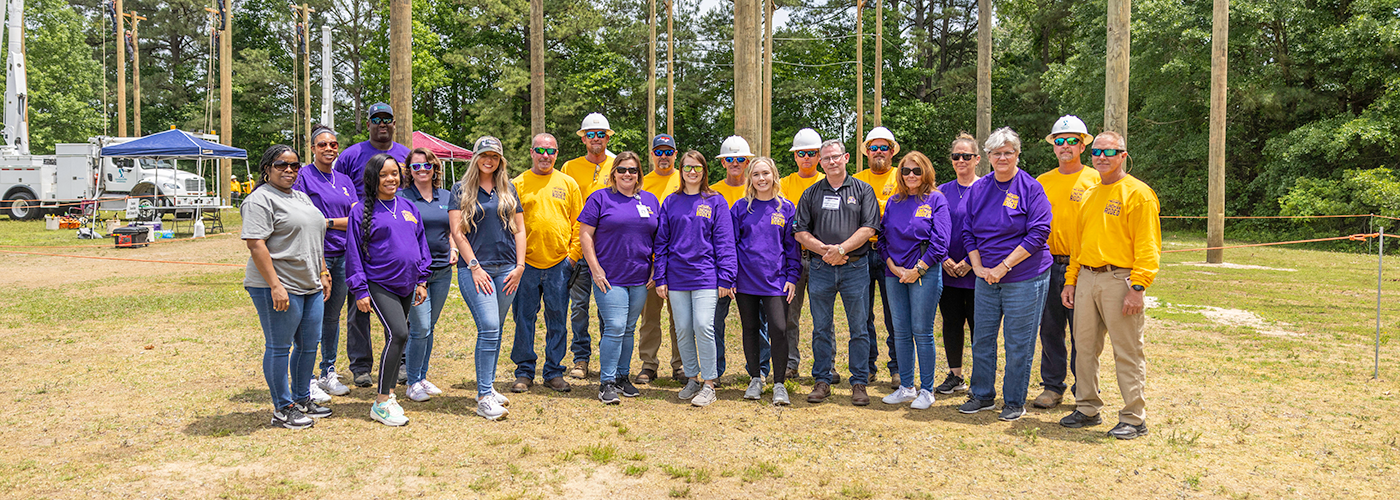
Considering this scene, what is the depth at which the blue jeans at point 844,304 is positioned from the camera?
607 cm

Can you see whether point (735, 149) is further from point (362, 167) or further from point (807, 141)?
point (362, 167)

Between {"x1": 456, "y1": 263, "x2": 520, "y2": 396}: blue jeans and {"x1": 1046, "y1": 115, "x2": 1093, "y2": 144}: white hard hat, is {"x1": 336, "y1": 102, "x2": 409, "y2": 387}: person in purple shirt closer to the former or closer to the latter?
{"x1": 456, "y1": 263, "x2": 520, "y2": 396}: blue jeans

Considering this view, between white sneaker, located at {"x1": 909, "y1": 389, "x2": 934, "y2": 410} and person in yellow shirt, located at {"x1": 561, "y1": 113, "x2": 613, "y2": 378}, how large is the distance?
236cm

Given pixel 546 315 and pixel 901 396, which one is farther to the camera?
pixel 546 315

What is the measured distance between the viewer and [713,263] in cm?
609

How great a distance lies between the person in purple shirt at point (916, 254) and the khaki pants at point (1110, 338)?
0.90 metres

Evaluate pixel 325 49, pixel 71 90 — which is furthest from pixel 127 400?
pixel 71 90

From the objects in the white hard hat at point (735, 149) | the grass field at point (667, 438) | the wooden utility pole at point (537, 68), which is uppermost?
the wooden utility pole at point (537, 68)

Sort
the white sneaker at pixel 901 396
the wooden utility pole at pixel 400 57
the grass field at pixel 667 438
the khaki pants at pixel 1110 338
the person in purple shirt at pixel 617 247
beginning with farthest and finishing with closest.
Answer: the wooden utility pole at pixel 400 57 < the white sneaker at pixel 901 396 < the person in purple shirt at pixel 617 247 < the khaki pants at pixel 1110 338 < the grass field at pixel 667 438

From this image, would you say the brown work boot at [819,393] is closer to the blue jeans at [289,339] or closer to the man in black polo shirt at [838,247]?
the man in black polo shirt at [838,247]

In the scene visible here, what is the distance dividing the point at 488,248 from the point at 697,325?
149 cm

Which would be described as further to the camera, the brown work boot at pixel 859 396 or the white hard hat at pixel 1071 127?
the brown work boot at pixel 859 396

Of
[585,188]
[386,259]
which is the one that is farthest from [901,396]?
[386,259]

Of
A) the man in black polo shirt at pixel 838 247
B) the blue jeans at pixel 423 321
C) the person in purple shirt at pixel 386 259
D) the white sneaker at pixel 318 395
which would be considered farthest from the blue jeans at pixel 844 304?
the white sneaker at pixel 318 395
